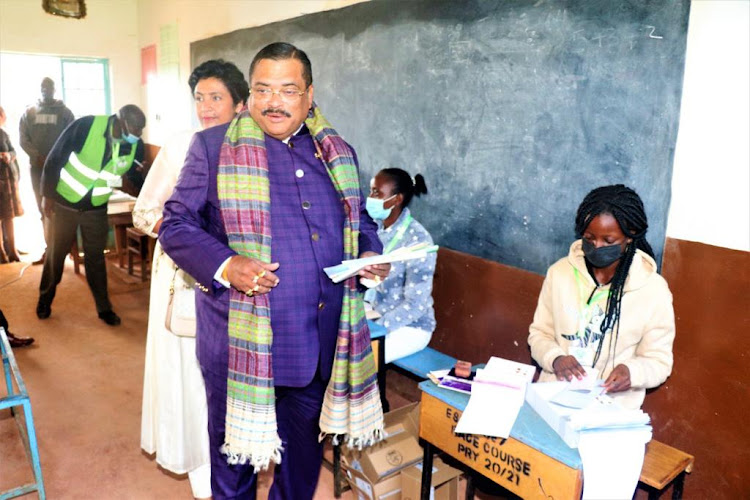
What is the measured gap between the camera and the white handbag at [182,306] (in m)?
2.12

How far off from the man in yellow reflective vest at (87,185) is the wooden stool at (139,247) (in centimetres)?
84

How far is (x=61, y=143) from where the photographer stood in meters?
4.43

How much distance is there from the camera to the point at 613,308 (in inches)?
81.4

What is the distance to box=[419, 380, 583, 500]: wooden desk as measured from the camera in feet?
5.51

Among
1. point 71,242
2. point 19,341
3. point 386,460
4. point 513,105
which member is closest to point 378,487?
point 386,460

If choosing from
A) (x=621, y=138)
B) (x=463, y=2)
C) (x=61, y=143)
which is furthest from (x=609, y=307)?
(x=61, y=143)

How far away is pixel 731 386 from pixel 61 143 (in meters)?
4.50

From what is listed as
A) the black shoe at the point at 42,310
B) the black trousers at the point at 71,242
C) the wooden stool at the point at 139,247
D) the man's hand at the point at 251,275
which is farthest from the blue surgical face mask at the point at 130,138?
the man's hand at the point at 251,275

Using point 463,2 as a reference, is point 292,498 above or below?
below

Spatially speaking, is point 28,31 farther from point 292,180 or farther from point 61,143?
point 292,180

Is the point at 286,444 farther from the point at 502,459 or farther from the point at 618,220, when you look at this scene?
the point at 618,220

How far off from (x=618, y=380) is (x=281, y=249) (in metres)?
1.18

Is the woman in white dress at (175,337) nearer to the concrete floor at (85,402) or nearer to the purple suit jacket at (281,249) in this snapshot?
the concrete floor at (85,402)

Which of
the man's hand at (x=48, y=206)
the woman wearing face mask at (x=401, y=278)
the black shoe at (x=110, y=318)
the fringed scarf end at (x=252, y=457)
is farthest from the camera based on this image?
the black shoe at (x=110, y=318)
